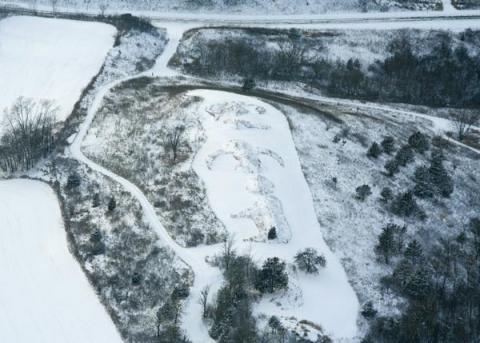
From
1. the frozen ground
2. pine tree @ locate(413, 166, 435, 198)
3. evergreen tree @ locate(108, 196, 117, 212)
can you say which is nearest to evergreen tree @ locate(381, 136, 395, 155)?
pine tree @ locate(413, 166, 435, 198)

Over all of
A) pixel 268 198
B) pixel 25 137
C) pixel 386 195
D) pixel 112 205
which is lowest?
pixel 112 205

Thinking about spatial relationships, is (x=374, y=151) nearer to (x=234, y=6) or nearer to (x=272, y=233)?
(x=272, y=233)

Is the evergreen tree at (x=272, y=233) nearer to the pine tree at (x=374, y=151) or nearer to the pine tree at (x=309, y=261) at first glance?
the pine tree at (x=309, y=261)

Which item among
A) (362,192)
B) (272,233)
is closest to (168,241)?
(272,233)

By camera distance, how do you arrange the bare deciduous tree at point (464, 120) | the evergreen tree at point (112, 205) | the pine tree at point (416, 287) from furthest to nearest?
the bare deciduous tree at point (464, 120) → the evergreen tree at point (112, 205) → the pine tree at point (416, 287)

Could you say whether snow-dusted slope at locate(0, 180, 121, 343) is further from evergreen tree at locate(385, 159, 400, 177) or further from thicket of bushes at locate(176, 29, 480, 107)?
thicket of bushes at locate(176, 29, 480, 107)

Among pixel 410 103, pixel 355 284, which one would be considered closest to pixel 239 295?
pixel 355 284

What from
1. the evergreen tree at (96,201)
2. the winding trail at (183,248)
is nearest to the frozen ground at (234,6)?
the winding trail at (183,248)
